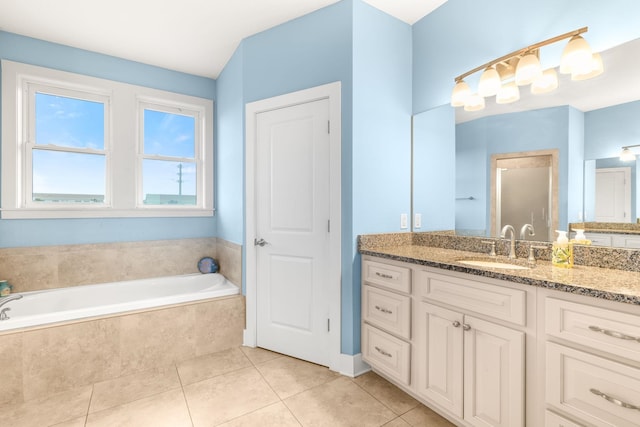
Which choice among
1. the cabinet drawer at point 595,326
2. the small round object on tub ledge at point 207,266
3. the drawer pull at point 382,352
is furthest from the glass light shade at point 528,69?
the small round object on tub ledge at point 207,266

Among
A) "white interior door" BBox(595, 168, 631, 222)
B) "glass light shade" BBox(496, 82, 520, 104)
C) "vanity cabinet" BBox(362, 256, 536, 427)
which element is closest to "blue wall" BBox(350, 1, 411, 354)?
"vanity cabinet" BBox(362, 256, 536, 427)

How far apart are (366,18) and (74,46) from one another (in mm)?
2630

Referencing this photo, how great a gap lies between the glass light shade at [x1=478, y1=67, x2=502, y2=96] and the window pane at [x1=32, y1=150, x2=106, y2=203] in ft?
10.9

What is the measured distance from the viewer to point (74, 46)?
9.05 feet

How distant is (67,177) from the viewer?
9.32 feet

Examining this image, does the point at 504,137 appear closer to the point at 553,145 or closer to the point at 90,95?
the point at 553,145

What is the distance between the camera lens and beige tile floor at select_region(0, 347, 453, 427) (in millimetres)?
1689

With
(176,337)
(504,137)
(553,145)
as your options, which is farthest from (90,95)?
(553,145)

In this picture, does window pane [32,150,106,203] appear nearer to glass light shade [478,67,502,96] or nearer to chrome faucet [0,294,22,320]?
chrome faucet [0,294,22,320]

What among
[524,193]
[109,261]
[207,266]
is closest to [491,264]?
[524,193]

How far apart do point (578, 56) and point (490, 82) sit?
0.42 metres

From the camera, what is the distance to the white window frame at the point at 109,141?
2541mm

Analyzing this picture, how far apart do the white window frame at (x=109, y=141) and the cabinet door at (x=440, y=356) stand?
8.50 feet

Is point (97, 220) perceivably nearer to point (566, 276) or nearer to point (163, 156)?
point (163, 156)
